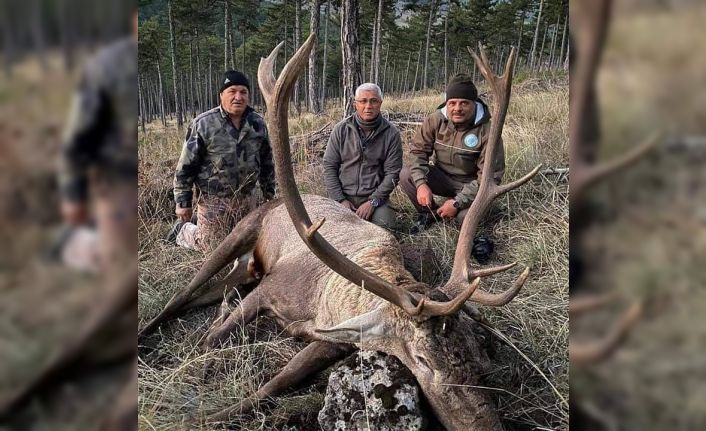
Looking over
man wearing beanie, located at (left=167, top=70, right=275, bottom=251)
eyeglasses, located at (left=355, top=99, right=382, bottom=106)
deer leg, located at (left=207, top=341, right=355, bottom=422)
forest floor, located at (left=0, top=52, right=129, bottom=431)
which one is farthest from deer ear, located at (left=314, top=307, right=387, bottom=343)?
A: eyeglasses, located at (left=355, top=99, right=382, bottom=106)

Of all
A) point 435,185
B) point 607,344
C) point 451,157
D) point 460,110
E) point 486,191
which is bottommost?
point 435,185

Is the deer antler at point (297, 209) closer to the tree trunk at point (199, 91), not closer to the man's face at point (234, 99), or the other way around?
the man's face at point (234, 99)

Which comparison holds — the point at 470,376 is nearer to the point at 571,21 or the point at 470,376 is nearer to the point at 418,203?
the point at 571,21

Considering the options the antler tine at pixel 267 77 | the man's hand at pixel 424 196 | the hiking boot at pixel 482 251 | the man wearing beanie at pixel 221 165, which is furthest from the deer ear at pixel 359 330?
the man's hand at pixel 424 196

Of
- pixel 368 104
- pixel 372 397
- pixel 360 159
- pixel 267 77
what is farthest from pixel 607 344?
pixel 360 159

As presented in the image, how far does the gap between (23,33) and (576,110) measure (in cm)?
44

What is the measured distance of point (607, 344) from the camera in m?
0.43

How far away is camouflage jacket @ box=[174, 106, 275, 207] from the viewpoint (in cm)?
491

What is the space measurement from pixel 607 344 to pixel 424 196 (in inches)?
185

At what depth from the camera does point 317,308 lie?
126 inches

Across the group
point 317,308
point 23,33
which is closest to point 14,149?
point 23,33

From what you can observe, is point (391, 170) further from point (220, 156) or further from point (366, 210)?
point (220, 156)

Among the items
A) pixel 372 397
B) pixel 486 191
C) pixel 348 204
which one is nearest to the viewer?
pixel 372 397

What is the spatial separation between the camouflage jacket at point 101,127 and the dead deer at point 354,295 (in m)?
1.14
